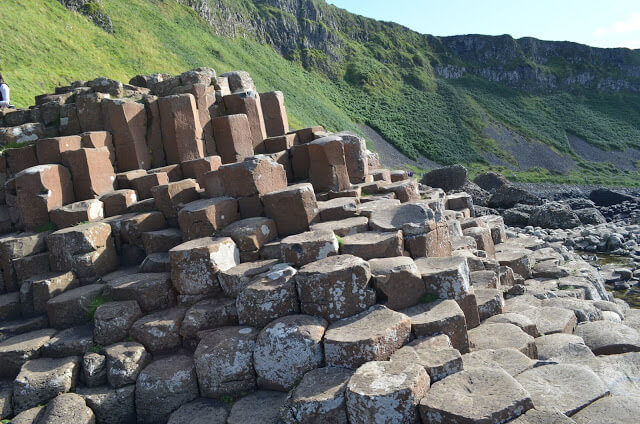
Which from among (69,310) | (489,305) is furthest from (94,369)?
(489,305)

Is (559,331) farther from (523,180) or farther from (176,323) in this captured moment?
(523,180)

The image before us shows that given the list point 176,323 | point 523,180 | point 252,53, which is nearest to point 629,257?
point 176,323

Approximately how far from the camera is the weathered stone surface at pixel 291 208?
326 inches

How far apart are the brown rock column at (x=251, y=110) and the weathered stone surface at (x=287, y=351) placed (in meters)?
6.40

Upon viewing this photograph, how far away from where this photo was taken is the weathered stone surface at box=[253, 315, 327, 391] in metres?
5.86

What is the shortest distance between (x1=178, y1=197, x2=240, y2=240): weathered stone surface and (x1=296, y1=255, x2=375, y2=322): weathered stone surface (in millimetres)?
2386

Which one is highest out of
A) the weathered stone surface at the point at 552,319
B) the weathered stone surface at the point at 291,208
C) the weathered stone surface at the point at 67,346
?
the weathered stone surface at the point at 291,208

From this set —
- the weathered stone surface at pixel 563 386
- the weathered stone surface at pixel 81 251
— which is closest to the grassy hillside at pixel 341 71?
the weathered stone surface at pixel 81 251

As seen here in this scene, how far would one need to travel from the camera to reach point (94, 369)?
645 cm

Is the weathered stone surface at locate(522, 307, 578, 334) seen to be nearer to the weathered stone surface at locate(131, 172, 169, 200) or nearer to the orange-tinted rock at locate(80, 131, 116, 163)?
the weathered stone surface at locate(131, 172, 169, 200)

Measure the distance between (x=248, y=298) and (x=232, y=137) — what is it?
5.49 metres

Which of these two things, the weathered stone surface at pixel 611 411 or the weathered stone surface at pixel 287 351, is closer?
the weathered stone surface at pixel 611 411

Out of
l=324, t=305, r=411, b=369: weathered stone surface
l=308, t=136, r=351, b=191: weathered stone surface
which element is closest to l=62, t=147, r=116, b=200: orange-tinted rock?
l=308, t=136, r=351, b=191: weathered stone surface

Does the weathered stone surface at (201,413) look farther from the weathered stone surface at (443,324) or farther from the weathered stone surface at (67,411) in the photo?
the weathered stone surface at (443,324)
